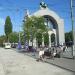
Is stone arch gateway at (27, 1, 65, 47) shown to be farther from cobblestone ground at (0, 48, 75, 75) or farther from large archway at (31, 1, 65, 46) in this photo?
cobblestone ground at (0, 48, 75, 75)

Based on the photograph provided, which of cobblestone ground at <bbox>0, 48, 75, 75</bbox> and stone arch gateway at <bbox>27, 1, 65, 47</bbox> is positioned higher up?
stone arch gateway at <bbox>27, 1, 65, 47</bbox>

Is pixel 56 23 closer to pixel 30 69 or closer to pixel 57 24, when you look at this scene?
pixel 57 24

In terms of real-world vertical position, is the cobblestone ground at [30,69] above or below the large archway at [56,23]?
below

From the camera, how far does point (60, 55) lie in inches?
1251

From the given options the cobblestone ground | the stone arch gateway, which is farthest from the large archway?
the cobblestone ground

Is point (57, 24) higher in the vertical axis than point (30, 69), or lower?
higher

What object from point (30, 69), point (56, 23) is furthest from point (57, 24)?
point (30, 69)

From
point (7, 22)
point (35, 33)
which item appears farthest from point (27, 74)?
point (7, 22)

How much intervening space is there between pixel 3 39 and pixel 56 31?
75.8m

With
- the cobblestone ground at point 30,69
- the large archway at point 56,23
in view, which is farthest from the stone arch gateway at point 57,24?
the cobblestone ground at point 30,69

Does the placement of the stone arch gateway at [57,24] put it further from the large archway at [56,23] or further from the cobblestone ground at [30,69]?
the cobblestone ground at [30,69]

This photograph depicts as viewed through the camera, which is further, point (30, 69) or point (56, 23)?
point (56, 23)

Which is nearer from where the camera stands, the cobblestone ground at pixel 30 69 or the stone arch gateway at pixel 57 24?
the cobblestone ground at pixel 30 69

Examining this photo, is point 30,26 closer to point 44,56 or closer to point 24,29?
point 24,29
